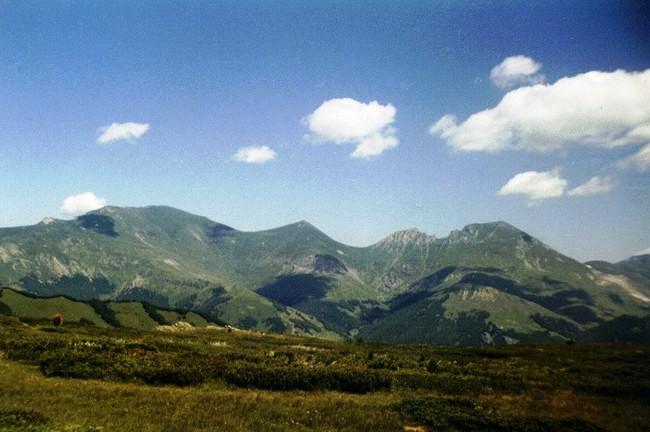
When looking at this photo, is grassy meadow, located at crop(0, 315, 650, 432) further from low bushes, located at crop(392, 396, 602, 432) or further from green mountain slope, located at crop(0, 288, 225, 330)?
green mountain slope, located at crop(0, 288, 225, 330)

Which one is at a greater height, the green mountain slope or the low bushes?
the low bushes

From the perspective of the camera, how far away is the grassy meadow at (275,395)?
25188mm

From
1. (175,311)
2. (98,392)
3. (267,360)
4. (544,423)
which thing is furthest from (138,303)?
(544,423)

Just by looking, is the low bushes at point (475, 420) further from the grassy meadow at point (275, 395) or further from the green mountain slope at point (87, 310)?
the green mountain slope at point (87, 310)

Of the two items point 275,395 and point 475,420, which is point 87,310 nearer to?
point 275,395

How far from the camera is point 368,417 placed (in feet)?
90.9

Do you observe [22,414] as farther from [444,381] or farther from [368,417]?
[444,381]

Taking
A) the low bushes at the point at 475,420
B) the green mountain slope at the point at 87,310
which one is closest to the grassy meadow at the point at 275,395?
the low bushes at the point at 475,420

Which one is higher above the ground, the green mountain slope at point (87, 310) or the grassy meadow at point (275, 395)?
the grassy meadow at point (275, 395)

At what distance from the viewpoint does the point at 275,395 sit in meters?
32.6

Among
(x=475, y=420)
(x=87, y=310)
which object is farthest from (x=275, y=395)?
(x=87, y=310)

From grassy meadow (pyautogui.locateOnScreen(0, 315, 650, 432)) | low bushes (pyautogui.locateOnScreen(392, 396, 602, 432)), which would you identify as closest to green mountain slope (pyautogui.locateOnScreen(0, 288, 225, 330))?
grassy meadow (pyautogui.locateOnScreen(0, 315, 650, 432))

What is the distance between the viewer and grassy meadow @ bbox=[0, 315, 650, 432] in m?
25.2

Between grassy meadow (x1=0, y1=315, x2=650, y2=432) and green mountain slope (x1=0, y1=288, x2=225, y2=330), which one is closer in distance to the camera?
grassy meadow (x1=0, y1=315, x2=650, y2=432)
